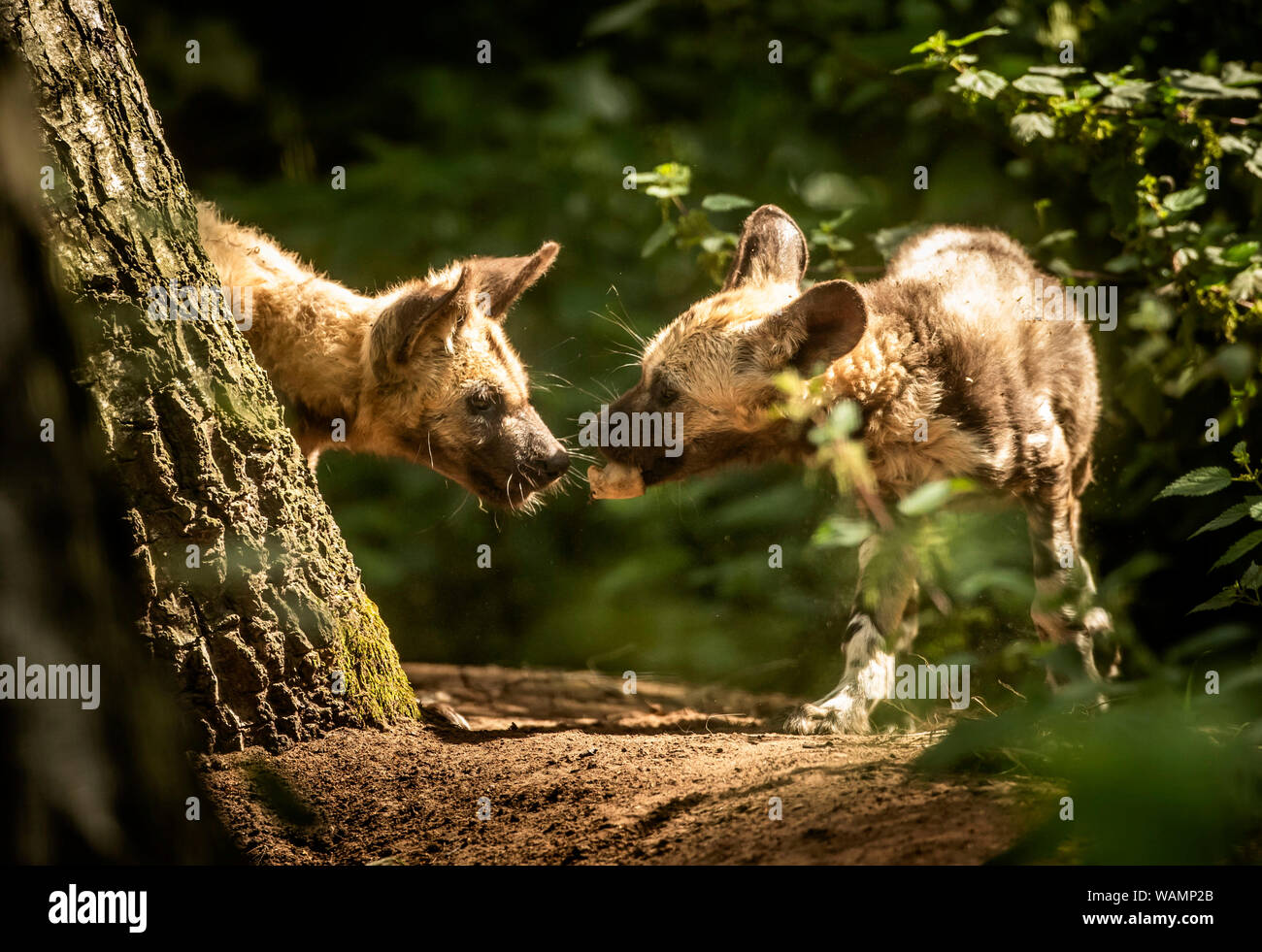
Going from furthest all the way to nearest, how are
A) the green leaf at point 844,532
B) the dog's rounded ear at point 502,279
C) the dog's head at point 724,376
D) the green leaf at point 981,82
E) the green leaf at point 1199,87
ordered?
the dog's rounded ear at point 502,279, the green leaf at point 981,82, the green leaf at point 1199,87, the dog's head at point 724,376, the green leaf at point 844,532

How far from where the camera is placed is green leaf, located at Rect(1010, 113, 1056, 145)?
4473 mm

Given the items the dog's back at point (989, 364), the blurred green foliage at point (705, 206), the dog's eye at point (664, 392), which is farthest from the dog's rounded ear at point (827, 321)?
the blurred green foliage at point (705, 206)

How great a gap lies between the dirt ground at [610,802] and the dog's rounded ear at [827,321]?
4.50 feet

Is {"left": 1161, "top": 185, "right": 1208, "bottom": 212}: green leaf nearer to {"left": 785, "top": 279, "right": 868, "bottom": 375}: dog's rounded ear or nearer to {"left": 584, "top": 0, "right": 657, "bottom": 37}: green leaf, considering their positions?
{"left": 785, "top": 279, "right": 868, "bottom": 375}: dog's rounded ear

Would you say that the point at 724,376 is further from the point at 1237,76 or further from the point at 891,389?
the point at 1237,76

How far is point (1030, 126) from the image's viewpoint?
14.7 feet

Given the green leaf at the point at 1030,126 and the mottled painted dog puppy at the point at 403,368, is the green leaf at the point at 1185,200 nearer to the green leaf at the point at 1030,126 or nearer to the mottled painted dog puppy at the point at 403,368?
the green leaf at the point at 1030,126

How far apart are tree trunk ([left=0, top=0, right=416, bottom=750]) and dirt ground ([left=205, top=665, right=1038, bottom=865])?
20 centimetres

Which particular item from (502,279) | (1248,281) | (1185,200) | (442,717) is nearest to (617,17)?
(502,279)

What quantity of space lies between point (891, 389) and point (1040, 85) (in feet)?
4.67

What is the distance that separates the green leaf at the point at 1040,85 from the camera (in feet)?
14.3

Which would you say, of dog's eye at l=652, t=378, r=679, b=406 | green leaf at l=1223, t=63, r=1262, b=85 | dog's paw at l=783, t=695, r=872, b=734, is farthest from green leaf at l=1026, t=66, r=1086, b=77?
dog's paw at l=783, t=695, r=872, b=734
